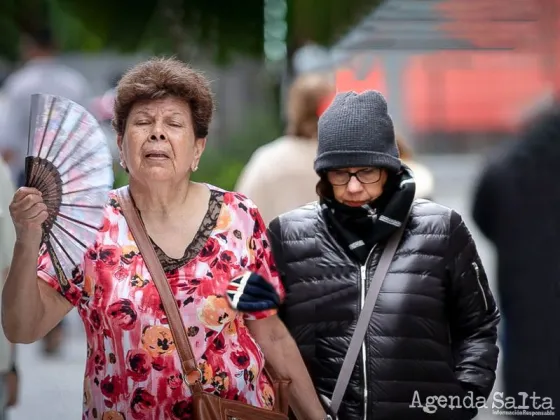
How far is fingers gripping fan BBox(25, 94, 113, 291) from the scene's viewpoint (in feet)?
9.32

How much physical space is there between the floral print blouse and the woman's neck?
62 mm

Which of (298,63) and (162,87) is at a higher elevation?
(298,63)

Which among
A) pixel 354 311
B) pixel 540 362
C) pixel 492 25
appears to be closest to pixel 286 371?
pixel 354 311

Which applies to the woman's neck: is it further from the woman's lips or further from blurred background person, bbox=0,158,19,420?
blurred background person, bbox=0,158,19,420

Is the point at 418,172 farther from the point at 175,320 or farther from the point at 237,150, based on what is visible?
the point at 175,320

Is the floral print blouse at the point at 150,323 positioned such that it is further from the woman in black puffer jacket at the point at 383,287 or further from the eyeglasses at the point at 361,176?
the eyeglasses at the point at 361,176

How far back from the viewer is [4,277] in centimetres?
414

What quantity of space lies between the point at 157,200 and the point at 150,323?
327 millimetres

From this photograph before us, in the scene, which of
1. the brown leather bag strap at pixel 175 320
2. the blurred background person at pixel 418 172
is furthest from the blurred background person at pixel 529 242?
the blurred background person at pixel 418 172

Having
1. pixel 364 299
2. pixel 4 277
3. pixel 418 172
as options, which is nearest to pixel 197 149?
pixel 364 299

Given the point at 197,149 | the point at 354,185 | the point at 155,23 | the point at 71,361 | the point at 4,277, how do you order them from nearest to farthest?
the point at 197,149 < the point at 354,185 < the point at 4,277 < the point at 155,23 < the point at 71,361

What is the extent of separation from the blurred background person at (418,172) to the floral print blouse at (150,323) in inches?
73.2

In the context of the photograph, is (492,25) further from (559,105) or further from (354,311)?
(354,311)

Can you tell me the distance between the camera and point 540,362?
3.12 m
